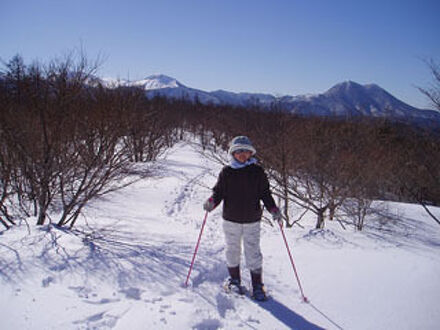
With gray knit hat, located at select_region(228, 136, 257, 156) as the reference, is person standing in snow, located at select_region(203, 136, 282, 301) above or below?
below

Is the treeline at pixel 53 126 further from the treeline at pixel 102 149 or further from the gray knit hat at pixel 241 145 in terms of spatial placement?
the gray knit hat at pixel 241 145

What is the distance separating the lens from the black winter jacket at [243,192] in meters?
2.70

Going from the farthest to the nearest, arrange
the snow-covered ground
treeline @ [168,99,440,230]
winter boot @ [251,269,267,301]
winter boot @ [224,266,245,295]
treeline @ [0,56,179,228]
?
1. treeline @ [168,99,440,230]
2. treeline @ [0,56,179,228]
3. winter boot @ [224,266,245,295]
4. winter boot @ [251,269,267,301]
5. the snow-covered ground

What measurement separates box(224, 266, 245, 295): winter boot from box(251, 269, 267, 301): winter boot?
152 mm

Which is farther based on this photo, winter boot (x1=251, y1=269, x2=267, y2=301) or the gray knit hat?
the gray knit hat

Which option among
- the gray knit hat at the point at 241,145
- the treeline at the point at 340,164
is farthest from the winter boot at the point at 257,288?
the treeline at the point at 340,164

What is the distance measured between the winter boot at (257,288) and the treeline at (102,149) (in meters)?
3.22

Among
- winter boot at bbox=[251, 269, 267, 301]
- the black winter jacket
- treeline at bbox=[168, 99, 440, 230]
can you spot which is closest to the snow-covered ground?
winter boot at bbox=[251, 269, 267, 301]

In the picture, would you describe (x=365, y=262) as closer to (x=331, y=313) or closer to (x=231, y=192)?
(x=331, y=313)

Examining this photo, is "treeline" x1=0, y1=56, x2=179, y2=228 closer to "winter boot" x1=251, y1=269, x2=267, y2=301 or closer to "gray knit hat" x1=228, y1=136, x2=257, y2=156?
"gray knit hat" x1=228, y1=136, x2=257, y2=156

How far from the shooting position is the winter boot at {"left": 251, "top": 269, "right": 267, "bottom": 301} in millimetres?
2578

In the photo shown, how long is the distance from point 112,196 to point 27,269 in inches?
275

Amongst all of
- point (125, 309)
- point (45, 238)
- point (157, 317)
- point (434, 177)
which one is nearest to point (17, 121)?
point (45, 238)

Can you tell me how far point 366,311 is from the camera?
2465 millimetres
